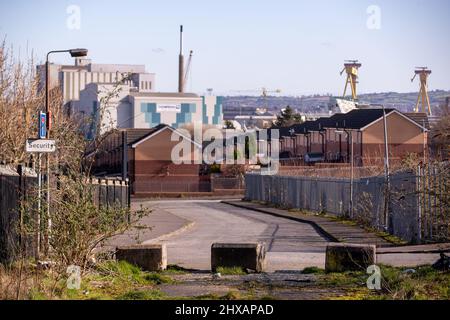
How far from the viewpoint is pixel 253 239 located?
29.0 meters

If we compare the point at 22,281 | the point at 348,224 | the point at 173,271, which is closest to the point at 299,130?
the point at 348,224

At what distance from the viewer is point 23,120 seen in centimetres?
2905

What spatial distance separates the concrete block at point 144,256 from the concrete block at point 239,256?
3.77ft

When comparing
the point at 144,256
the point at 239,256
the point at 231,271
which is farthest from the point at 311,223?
the point at 231,271

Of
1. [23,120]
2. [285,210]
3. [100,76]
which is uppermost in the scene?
[100,76]

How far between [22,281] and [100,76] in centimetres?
12965

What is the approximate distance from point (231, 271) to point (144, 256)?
196cm

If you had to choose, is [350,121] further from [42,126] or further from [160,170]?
[42,126]

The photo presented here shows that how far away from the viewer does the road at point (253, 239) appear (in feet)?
68.8

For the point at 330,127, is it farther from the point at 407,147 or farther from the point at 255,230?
the point at 255,230

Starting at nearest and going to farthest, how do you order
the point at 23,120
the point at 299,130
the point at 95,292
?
the point at 95,292
the point at 23,120
the point at 299,130

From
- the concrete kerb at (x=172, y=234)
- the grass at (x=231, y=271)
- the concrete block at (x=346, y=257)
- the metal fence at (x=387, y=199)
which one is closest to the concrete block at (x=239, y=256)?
the grass at (x=231, y=271)

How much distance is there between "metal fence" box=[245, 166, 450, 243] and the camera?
18383 mm

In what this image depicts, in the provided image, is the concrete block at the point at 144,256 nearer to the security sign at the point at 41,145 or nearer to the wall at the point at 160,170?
the security sign at the point at 41,145
